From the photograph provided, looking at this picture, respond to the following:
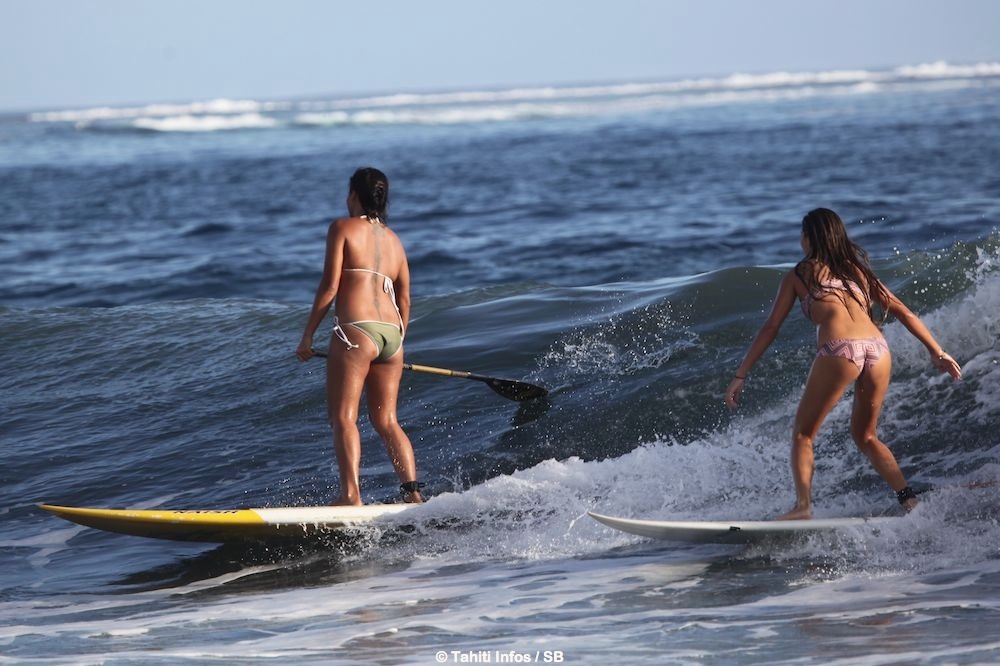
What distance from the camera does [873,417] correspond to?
610 centimetres

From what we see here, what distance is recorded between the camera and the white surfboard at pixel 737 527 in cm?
612

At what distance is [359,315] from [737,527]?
2.25 m

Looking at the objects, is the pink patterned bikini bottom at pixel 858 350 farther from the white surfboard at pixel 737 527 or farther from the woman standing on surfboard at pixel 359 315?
the woman standing on surfboard at pixel 359 315

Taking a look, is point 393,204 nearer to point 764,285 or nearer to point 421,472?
point 764,285

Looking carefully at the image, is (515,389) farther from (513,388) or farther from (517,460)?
(517,460)

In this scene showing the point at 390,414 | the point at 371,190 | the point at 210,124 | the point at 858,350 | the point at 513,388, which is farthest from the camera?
the point at 210,124

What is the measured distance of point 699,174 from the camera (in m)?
26.6

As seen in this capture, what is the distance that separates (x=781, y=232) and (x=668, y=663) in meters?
13.8

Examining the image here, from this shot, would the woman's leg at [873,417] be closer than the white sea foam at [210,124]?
Yes

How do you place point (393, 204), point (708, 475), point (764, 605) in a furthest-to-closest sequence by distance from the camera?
point (393, 204) → point (708, 475) → point (764, 605)

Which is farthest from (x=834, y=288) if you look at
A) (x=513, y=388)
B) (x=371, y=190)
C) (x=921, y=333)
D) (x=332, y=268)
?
(x=513, y=388)

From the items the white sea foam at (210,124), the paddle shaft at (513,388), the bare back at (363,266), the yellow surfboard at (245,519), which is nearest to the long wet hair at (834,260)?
the bare back at (363,266)

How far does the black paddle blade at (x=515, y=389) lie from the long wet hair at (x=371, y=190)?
241cm

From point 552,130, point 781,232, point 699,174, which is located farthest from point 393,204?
point 552,130
